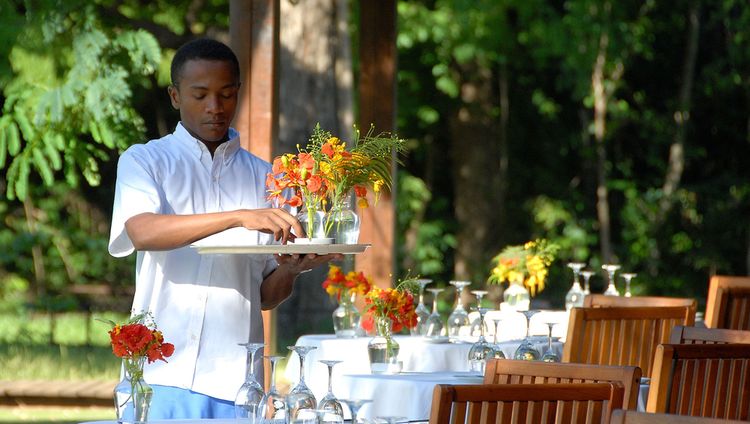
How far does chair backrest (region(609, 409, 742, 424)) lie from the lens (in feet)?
8.11

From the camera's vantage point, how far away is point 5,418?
351 inches

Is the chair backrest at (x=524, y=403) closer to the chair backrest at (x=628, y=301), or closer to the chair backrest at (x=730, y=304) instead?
the chair backrest at (x=730, y=304)

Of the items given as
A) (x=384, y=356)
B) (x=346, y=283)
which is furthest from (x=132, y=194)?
(x=346, y=283)

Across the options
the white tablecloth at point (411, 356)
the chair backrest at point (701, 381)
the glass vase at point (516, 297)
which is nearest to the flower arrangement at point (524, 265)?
the glass vase at point (516, 297)

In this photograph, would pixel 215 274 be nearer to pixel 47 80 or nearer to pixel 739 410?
pixel 739 410

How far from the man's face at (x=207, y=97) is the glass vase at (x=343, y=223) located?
57 cm

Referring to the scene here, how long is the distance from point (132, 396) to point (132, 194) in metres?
0.59

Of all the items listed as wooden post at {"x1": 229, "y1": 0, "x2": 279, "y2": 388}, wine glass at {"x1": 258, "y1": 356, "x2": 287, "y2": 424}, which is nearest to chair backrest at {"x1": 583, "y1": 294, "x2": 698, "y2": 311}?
wooden post at {"x1": 229, "y1": 0, "x2": 279, "y2": 388}

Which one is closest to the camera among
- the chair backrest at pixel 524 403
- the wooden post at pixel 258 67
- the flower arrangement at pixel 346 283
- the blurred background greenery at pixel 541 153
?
the chair backrest at pixel 524 403

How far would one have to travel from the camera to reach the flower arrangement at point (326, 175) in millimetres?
3961

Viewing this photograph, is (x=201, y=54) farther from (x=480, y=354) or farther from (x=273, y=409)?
(x=480, y=354)

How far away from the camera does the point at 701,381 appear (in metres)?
4.04

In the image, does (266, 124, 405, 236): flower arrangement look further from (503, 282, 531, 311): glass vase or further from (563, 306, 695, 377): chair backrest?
(503, 282, 531, 311): glass vase

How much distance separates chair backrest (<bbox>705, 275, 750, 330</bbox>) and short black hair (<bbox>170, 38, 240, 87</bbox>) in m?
3.57
